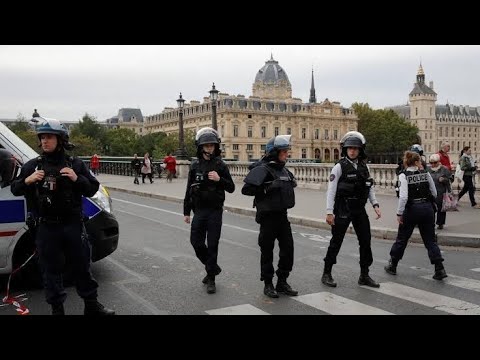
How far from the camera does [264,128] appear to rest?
134 metres

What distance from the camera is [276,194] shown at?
6520 mm

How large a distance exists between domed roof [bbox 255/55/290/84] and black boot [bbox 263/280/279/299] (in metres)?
146

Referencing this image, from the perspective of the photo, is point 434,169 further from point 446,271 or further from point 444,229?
point 446,271

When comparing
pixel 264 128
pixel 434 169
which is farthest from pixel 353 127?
pixel 434 169

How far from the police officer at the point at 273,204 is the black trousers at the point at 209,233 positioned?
0.58 meters

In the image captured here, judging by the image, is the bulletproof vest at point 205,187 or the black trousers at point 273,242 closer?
the black trousers at point 273,242

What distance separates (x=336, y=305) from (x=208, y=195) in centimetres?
213

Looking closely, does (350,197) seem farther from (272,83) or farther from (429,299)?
(272,83)

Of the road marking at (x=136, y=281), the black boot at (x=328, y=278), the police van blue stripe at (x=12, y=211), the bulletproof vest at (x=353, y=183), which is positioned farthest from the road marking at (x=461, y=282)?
the police van blue stripe at (x=12, y=211)

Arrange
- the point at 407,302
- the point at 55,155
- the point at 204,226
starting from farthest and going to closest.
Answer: the point at 204,226, the point at 407,302, the point at 55,155

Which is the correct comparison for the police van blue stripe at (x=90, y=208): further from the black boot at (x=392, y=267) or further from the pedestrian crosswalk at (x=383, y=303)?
the black boot at (x=392, y=267)

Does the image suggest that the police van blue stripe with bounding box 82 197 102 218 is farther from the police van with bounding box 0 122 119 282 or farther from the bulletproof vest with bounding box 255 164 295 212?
the bulletproof vest with bounding box 255 164 295 212

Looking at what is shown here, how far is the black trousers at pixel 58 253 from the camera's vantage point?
504 cm
